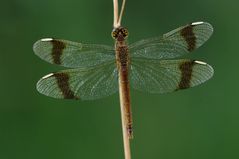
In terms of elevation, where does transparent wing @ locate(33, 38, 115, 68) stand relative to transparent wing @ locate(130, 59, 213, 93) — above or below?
above

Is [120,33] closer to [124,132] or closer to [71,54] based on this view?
[71,54]

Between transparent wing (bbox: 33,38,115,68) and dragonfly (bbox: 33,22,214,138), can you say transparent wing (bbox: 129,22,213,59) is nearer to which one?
dragonfly (bbox: 33,22,214,138)

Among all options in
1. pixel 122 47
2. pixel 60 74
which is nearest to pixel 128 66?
pixel 122 47

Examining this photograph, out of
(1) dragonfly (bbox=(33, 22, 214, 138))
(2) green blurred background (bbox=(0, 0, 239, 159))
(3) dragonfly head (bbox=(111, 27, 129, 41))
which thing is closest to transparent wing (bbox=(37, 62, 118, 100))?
(1) dragonfly (bbox=(33, 22, 214, 138))

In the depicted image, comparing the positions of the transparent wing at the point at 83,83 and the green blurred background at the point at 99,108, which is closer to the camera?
the transparent wing at the point at 83,83

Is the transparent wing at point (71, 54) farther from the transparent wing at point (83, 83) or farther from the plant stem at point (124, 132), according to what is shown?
the plant stem at point (124, 132)

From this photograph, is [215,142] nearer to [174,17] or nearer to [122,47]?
[174,17]

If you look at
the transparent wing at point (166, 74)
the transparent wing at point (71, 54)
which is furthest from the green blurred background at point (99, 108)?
the transparent wing at point (71, 54)

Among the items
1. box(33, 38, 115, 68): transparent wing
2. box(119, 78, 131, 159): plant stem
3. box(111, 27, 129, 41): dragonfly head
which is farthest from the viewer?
box(33, 38, 115, 68): transparent wing
